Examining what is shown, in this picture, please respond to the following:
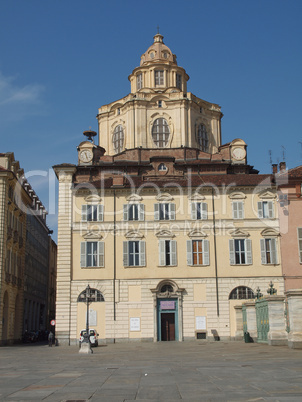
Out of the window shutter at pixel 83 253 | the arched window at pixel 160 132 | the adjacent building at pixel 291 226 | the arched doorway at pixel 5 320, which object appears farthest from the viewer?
the arched window at pixel 160 132

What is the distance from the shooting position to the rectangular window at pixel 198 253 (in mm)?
44594

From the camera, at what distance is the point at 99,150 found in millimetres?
62906

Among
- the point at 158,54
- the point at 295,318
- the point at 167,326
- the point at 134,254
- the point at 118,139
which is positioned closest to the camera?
the point at 295,318

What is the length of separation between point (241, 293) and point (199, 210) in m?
7.97

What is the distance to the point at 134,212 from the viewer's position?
4584 centimetres

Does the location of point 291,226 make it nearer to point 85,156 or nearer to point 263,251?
point 263,251

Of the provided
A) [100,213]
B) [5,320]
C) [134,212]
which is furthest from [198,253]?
[5,320]

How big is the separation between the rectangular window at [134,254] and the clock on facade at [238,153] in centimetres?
1987

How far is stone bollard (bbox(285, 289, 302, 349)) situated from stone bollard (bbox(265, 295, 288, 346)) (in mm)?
3161

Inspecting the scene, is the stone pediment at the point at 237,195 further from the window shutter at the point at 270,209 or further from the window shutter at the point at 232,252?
the window shutter at the point at 232,252

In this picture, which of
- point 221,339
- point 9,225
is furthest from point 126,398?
point 9,225

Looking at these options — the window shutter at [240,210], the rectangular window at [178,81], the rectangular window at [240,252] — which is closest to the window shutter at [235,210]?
the window shutter at [240,210]

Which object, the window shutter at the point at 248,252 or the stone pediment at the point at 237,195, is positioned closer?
the window shutter at the point at 248,252

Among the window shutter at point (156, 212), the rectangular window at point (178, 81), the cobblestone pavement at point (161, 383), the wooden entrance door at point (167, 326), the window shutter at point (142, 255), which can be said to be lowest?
the cobblestone pavement at point (161, 383)
